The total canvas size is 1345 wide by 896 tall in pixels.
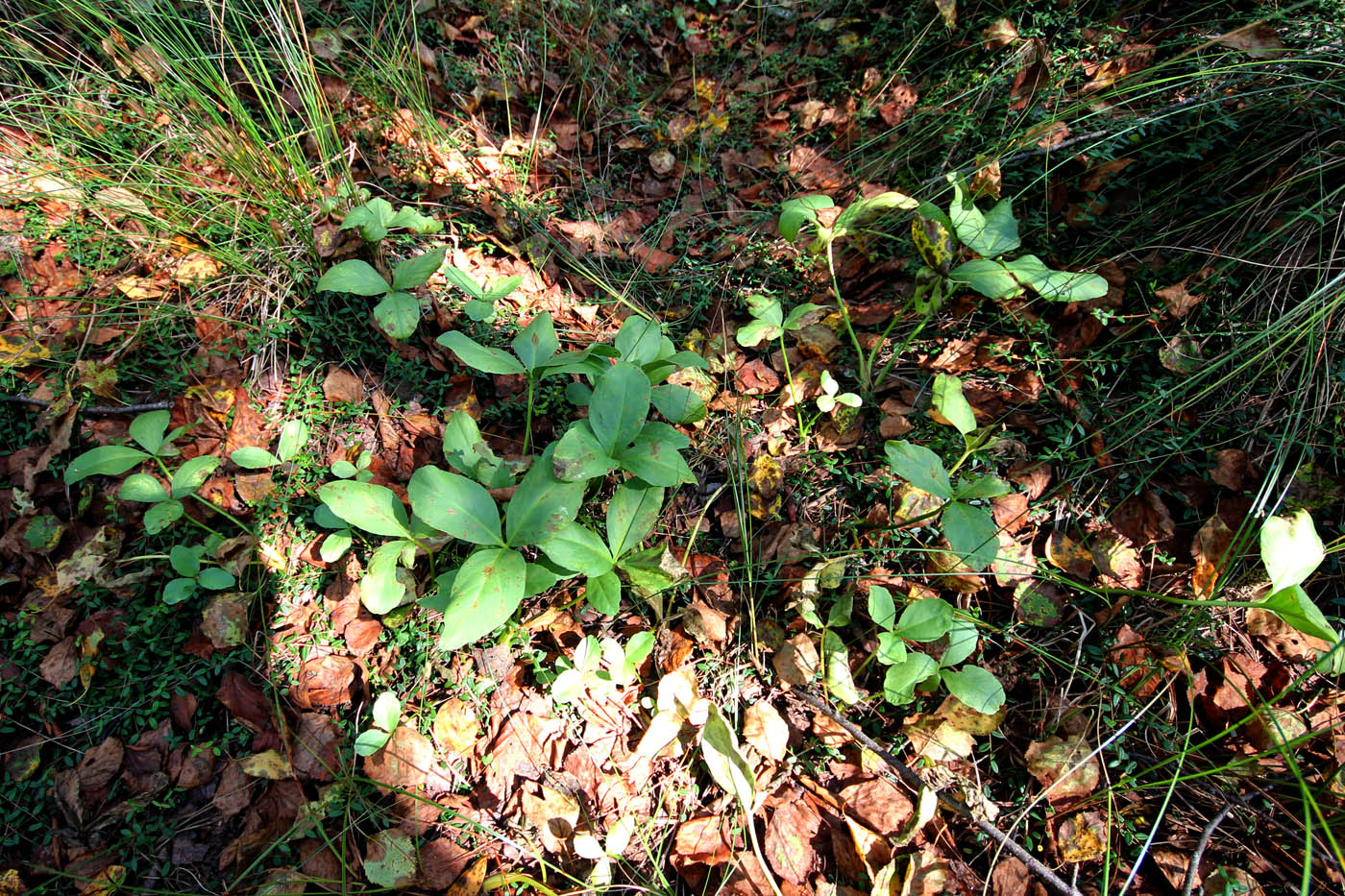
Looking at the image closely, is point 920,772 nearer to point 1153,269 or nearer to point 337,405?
point 1153,269

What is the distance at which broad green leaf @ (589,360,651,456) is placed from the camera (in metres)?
1.33

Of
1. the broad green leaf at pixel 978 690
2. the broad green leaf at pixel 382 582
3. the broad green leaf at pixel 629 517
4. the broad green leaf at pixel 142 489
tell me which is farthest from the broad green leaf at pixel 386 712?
the broad green leaf at pixel 978 690

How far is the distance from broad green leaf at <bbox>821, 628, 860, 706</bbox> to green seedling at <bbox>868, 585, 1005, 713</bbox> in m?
0.07

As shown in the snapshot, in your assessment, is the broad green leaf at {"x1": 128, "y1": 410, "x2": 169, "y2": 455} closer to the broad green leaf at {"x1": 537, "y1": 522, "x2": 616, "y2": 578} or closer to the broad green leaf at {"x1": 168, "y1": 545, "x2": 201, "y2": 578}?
the broad green leaf at {"x1": 168, "y1": 545, "x2": 201, "y2": 578}

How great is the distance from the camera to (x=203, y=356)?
5.82ft

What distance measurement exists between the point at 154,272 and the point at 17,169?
0.40 m

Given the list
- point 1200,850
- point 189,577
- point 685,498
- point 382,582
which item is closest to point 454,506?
point 382,582

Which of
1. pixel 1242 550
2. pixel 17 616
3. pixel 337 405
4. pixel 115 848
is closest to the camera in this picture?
pixel 115 848

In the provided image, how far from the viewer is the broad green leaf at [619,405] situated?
52.4 inches

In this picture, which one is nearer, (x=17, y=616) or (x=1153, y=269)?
(x=17, y=616)

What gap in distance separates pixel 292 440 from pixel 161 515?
1.02 feet

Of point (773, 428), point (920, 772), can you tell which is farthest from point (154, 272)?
point (920, 772)

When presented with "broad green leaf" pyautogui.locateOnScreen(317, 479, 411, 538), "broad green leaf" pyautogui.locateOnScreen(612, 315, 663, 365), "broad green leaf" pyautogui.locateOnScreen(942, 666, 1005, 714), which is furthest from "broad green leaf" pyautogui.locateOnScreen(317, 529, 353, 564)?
"broad green leaf" pyautogui.locateOnScreen(942, 666, 1005, 714)

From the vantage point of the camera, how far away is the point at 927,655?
53.3 inches
